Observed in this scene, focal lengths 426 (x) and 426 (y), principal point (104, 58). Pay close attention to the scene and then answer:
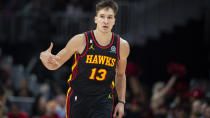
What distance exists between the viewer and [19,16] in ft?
47.5

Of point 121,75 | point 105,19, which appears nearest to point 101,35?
point 105,19

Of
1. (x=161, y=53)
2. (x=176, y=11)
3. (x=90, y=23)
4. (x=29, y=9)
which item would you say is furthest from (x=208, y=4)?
(x=29, y=9)

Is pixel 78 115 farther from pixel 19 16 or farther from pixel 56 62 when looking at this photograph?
pixel 19 16

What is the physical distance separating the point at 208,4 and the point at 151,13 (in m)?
2.03

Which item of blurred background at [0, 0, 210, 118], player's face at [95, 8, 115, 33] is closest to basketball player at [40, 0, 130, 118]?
player's face at [95, 8, 115, 33]

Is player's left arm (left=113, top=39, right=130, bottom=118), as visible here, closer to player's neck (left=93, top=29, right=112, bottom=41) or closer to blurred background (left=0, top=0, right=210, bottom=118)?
player's neck (left=93, top=29, right=112, bottom=41)

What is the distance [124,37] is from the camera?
14.0 metres

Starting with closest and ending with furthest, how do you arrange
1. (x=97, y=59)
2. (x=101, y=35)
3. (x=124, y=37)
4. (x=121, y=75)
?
(x=97, y=59)
(x=101, y=35)
(x=121, y=75)
(x=124, y=37)

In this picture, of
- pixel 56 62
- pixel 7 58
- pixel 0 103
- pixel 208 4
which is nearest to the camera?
pixel 56 62

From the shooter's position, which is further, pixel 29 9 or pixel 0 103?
pixel 29 9

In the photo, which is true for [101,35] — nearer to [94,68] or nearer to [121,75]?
[94,68]

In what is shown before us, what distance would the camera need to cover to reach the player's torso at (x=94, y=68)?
542cm

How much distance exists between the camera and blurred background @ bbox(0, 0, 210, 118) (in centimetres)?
1286

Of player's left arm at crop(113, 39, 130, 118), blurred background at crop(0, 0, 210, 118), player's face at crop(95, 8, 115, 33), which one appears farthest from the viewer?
blurred background at crop(0, 0, 210, 118)
